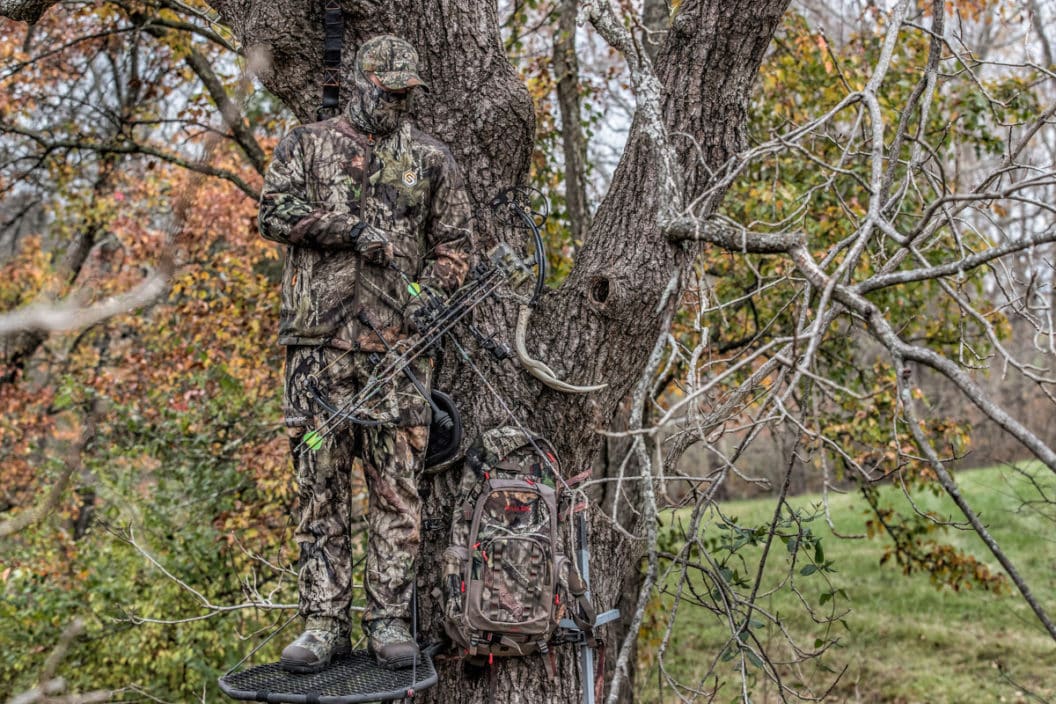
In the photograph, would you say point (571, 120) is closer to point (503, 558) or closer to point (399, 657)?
point (503, 558)

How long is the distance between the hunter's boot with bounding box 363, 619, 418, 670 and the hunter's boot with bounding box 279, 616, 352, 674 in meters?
0.12

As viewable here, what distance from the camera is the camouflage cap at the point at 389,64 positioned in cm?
354

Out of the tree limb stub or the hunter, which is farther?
the hunter

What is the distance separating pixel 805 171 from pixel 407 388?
4761mm

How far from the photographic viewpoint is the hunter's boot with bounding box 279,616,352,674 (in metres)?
3.36

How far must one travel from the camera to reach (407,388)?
11.9ft

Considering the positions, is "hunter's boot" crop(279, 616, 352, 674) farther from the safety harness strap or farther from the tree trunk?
the safety harness strap

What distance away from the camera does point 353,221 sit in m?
3.52

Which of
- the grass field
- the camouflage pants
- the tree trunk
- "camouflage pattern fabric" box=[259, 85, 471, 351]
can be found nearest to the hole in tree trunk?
the tree trunk

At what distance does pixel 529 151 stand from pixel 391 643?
2.00 meters

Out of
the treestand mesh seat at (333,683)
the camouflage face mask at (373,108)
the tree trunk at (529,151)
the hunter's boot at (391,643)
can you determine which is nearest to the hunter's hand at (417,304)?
the tree trunk at (529,151)

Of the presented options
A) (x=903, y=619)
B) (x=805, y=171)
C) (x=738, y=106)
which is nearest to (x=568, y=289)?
(x=738, y=106)

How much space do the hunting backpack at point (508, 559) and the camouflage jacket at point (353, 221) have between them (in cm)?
64

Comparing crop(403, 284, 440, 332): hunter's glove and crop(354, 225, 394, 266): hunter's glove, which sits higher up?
crop(354, 225, 394, 266): hunter's glove
